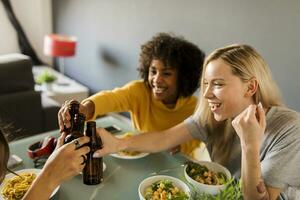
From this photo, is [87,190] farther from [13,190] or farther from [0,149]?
[0,149]

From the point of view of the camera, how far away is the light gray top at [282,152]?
1155 mm

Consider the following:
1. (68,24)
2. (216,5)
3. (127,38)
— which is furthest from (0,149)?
(68,24)

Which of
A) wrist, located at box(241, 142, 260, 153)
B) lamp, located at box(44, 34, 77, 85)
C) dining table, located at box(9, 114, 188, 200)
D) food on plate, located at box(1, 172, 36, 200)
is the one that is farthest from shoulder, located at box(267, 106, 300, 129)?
lamp, located at box(44, 34, 77, 85)

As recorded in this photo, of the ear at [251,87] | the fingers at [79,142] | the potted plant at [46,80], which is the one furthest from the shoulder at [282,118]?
the potted plant at [46,80]

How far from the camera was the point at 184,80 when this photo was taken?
1842mm

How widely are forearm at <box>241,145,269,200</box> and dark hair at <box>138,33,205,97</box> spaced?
0.78 meters

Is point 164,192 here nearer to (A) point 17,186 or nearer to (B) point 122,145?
(B) point 122,145

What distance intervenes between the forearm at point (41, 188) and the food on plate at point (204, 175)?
0.53 m

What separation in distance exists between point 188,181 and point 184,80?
736mm

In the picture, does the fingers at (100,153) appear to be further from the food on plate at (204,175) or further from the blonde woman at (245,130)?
the food on plate at (204,175)

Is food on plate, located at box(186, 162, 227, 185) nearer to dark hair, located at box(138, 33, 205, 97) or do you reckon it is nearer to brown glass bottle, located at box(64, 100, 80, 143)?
brown glass bottle, located at box(64, 100, 80, 143)

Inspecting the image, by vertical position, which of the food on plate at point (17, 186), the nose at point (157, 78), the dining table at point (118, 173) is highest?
the nose at point (157, 78)

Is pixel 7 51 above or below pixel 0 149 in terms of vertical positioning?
below

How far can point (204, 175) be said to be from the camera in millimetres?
1258
